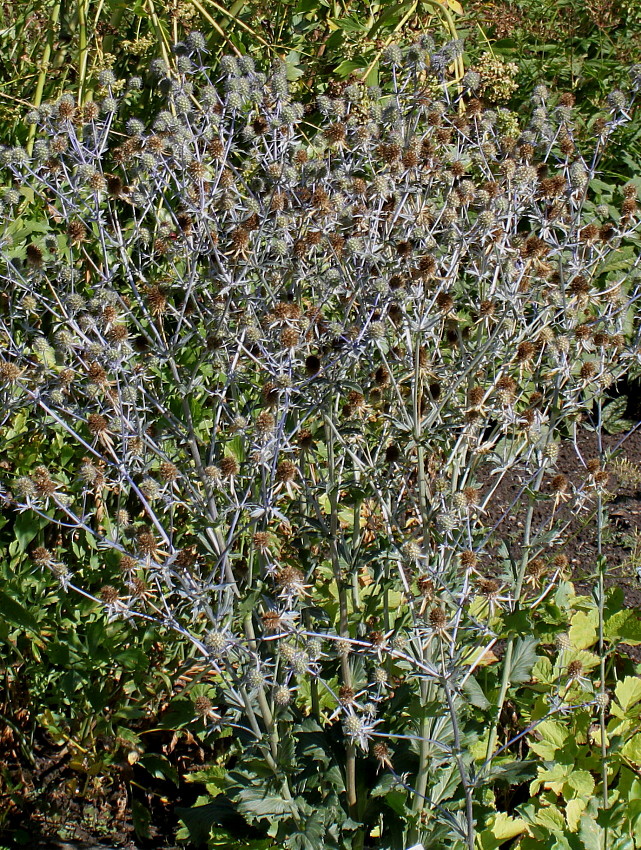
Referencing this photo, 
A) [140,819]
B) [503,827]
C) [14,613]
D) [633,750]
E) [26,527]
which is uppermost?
[14,613]

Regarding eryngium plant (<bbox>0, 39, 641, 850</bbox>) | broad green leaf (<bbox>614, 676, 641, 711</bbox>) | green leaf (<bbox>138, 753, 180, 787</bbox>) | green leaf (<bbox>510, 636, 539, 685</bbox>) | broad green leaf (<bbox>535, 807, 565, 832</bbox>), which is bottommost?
green leaf (<bbox>138, 753, 180, 787</bbox>)

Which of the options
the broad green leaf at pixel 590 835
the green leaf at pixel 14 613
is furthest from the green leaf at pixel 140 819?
the broad green leaf at pixel 590 835

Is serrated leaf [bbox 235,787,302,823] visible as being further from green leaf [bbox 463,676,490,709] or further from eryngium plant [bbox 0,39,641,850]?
green leaf [bbox 463,676,490,709]

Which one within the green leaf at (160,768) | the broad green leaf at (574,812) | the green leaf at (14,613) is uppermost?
the green leaf at (14,613)

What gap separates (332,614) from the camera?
302cm

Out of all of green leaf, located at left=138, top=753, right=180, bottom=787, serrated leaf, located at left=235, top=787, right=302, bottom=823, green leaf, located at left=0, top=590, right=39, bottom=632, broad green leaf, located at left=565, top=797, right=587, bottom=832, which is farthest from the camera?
green leaf, located at left=138, top=753, right=180, bottom=787

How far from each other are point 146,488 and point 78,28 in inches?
99.7

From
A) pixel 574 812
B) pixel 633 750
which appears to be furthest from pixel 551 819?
pixel 633 750

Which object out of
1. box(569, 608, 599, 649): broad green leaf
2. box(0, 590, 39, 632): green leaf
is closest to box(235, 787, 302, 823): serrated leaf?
box(0, 590, 39, 632): green leaf

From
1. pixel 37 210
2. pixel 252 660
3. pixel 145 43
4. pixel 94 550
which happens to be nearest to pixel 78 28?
pixel 145 43

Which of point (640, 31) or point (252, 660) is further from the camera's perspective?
point (640, 31)

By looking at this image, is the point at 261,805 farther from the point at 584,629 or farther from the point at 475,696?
the point at 584,629

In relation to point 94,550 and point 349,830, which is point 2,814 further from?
point 349,830

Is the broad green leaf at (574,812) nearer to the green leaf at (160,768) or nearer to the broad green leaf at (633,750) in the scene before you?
the broad green leaf at (633,750)
